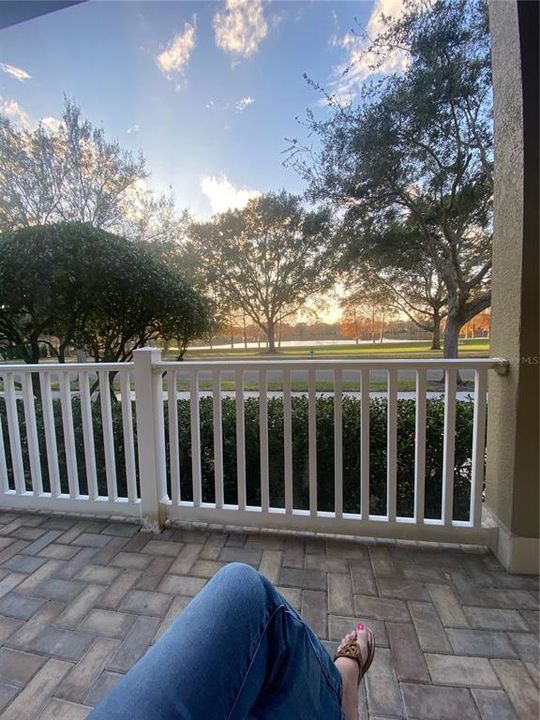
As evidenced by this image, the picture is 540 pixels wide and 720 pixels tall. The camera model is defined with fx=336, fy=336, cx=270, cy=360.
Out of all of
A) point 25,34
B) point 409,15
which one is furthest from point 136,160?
point 409,15

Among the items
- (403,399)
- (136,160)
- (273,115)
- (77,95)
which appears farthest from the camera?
(136,160)

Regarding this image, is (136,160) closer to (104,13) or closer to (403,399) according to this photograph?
(104,13)

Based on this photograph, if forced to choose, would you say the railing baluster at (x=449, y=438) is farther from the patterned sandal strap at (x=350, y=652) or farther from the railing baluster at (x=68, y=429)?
the railing baluster at (x=68, y=429)

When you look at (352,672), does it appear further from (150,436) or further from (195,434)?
(150,436)

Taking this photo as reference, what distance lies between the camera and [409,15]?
3.25 m

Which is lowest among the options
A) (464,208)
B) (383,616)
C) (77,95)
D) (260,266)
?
(383,616)

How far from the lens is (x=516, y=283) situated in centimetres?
168

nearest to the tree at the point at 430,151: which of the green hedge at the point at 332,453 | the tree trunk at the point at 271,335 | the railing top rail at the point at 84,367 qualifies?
the green hedge at the point at 332,453

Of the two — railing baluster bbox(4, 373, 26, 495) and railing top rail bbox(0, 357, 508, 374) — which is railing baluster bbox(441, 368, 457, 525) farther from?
railing baluster bbox(4, 373, 26, 495)

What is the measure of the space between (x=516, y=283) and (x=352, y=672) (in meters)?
1.80

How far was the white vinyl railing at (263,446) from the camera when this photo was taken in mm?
1938

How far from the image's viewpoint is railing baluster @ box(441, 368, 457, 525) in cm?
187

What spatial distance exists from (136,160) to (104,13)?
10.1 feet

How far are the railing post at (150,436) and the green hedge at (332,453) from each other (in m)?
0.54
